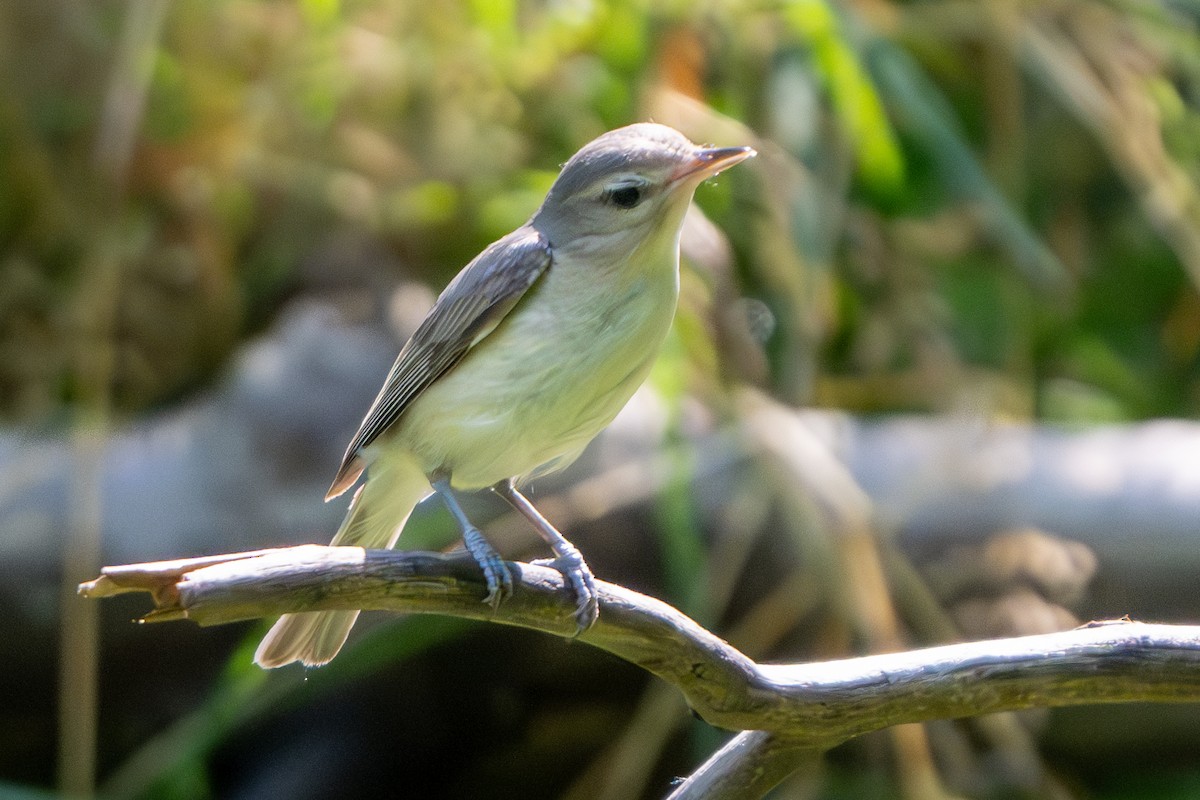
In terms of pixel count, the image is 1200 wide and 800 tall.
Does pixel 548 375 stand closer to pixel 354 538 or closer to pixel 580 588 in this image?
pixel 580 588

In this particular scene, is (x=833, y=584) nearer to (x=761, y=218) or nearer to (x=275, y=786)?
(x=761, y=218)

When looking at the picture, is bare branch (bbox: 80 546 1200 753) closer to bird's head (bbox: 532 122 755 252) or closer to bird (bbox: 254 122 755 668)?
bird (bbox: 254 122 755 668)

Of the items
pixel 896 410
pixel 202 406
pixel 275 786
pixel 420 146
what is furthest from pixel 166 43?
pixel 896 410

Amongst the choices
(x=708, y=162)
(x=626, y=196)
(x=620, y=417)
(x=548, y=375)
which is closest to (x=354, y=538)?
(x=548, y=375)

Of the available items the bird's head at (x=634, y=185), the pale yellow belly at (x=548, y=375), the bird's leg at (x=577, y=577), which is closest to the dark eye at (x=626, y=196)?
the bird's head at (x=634, y=185)

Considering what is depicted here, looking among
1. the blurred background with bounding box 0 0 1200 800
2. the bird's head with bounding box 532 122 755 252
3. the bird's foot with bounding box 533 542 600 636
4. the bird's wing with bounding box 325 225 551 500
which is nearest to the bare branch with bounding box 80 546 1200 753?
the bird's foot with bounding box 533 542 600 636

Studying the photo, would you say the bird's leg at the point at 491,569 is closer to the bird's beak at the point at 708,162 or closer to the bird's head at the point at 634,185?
the bird's head at the point at 634,185

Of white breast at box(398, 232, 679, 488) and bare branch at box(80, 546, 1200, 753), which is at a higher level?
white breast at box(398, 232, 679, 488)
